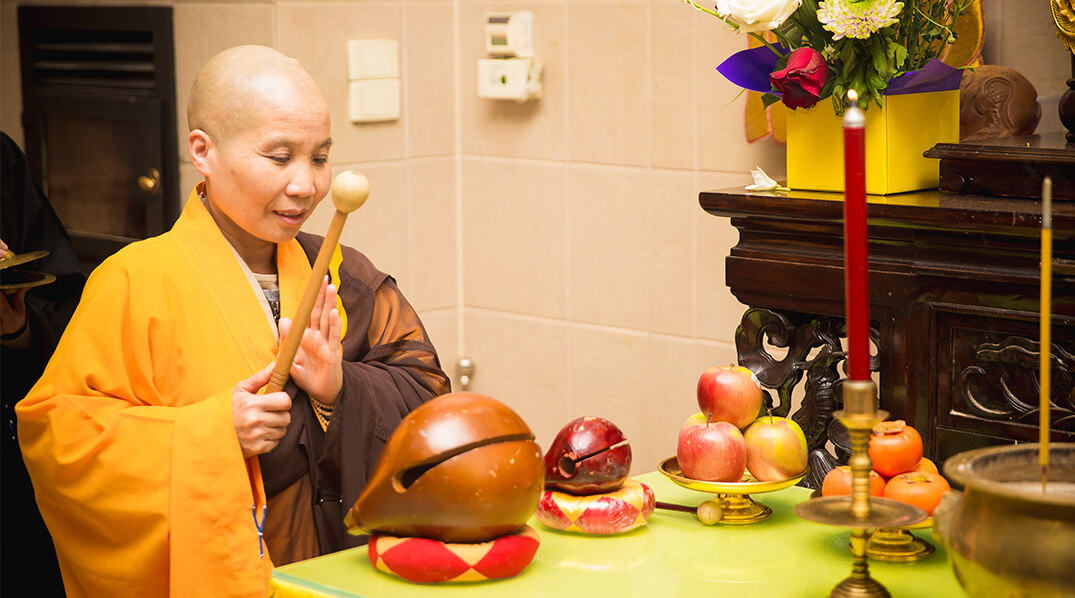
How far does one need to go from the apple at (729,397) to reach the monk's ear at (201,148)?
0.74 m

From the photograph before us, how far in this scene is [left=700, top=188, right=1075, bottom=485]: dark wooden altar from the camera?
1.44 meters

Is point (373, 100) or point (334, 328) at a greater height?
point (373, 100)

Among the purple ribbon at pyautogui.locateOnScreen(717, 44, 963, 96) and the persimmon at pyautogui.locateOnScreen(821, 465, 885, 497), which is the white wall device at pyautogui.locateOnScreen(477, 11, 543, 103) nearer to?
the purple ribbon at pyautogui.locateOnScreen(717, 44, 963, 96)

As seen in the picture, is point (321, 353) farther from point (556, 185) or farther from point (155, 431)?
point (556, 185)

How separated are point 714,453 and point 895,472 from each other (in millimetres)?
161

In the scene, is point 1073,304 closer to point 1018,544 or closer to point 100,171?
point 1018,544

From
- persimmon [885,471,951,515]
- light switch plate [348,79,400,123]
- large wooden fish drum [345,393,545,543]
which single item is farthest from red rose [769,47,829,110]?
light switch plate [348,79,400,123]

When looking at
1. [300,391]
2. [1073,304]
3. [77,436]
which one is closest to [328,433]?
[300,391]

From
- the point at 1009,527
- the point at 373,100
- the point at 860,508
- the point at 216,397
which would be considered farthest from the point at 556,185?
the point at 1009,527

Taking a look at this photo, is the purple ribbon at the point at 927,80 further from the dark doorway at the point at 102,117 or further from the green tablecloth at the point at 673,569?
the dark doorway at the point at 102,117

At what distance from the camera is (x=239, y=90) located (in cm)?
156

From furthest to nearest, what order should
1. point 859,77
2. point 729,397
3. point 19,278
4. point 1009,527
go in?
point 19,278 < point 859,77 < point 729,397 < point 1009,527

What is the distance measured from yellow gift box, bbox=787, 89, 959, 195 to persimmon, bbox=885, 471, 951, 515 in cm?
66

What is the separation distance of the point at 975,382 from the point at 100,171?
7.06 feet
